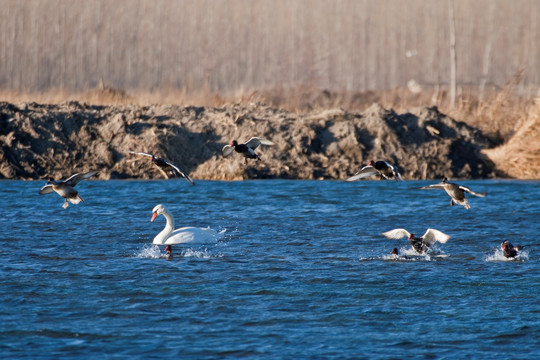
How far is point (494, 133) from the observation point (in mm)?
29672

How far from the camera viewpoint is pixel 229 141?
27531mm

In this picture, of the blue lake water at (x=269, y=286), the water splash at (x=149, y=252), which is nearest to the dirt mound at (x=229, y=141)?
the blue lake water at (x=269, y=286)

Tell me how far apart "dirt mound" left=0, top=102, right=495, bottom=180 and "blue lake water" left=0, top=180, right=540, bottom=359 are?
6.22 metres

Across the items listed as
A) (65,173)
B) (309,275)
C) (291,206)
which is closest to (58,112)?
(65,173)

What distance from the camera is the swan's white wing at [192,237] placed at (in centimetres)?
1505

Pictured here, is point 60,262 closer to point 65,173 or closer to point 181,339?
Result: point 181,339

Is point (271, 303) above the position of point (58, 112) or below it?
below

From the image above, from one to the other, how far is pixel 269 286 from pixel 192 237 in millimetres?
4056

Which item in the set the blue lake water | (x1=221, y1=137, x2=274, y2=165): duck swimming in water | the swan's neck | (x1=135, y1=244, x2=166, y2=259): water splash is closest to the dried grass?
the blue lake water

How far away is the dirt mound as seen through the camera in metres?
27.0

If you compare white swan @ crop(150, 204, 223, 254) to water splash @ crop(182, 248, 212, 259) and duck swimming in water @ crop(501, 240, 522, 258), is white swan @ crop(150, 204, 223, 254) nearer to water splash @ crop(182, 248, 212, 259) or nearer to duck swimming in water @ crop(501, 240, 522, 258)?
water splash @ crop(182, 248, 212, 259)

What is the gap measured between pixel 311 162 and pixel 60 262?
15.3 metres

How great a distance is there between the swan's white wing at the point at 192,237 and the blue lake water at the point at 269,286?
7.7 inches

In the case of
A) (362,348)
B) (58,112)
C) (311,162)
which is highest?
(58,112)
